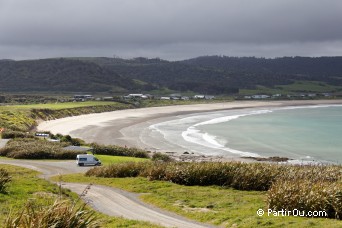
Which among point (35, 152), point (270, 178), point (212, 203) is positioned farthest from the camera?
point (35, 152)

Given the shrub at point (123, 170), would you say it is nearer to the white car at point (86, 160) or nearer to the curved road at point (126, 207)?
the curved road at point (126, 207)

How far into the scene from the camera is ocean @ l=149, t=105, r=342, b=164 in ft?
192

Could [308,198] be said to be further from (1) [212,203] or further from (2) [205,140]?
(2) [205,140]

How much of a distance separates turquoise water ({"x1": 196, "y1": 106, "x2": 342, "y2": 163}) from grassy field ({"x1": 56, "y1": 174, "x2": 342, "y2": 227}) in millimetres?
31756

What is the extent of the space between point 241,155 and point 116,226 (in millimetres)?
40634

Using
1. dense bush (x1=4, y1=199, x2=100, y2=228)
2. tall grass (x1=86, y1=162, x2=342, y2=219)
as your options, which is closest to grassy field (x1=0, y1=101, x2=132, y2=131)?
tall grass (x1=86, y1=162, x2=342, y2=219)

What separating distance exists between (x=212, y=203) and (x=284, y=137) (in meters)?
58.0

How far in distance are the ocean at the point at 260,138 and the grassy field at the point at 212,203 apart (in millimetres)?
26558

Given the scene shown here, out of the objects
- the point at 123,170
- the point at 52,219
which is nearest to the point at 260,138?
the point at 123,170

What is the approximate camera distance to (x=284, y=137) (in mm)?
75875

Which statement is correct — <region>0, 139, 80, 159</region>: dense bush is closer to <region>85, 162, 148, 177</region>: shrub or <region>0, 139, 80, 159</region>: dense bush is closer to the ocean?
<region>85, 162, 148, 177</region>: shrub

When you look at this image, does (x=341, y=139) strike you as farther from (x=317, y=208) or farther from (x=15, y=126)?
(x=317, y=208)

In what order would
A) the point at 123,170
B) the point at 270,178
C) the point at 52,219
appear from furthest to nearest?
the point at 123,170, the point at 270,178, the point at 52,219

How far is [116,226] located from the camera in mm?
16109
